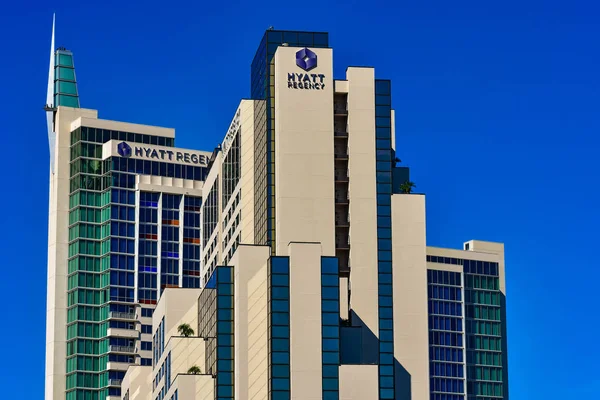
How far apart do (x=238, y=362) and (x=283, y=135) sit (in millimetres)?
27957

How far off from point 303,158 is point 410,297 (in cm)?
2076

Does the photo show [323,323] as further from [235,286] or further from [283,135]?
[283,135]

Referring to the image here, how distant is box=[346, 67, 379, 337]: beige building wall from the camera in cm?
18925

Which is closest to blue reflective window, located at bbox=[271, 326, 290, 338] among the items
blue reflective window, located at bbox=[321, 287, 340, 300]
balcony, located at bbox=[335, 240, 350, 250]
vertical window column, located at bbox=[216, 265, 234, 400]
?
blue reflective window, located at bbox=[321, 287, 340, 300]

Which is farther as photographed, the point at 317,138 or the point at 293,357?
the point at 317,138

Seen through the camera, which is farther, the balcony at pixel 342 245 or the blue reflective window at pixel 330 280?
the balcony at pixel 342 245

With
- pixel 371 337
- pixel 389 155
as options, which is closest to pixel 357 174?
pixel 389 155

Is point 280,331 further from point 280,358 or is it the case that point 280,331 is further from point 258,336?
point 258,336

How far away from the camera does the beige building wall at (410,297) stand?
618 feet

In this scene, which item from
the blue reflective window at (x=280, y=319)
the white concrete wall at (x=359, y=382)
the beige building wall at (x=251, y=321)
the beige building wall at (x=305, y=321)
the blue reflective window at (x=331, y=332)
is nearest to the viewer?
the beige building wall at (x=305, y=321)

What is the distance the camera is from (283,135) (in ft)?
629

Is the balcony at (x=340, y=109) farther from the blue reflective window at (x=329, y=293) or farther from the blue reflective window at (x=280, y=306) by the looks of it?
the blue reflective window at (x=280, y=306)

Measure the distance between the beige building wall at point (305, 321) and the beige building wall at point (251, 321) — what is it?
4320 millimetres


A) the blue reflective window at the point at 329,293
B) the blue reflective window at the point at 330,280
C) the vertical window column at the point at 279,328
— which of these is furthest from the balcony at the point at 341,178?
the blue reflective window at the point at 329,293
